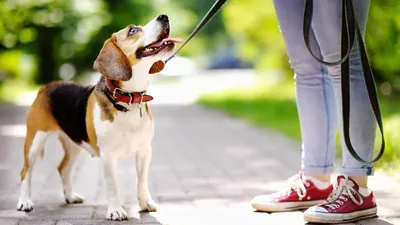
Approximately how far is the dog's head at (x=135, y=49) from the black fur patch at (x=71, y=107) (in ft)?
1.62

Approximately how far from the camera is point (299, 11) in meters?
4.78

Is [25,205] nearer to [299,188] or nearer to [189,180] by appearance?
[299,188]

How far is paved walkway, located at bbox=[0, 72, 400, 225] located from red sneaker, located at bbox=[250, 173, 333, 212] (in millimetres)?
78

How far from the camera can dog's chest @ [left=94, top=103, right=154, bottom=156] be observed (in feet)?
15.7

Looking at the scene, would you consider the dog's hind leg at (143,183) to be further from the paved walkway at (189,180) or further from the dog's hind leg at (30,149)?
the dog's hind leg at (30,149)

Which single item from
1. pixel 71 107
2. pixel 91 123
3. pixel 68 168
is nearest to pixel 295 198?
pixel 91 123

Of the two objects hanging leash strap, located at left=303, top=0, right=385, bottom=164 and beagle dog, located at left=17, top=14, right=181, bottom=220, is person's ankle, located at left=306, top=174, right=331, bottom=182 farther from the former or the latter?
beagle dog, located at left=17, top=14, right=181, bottom=220

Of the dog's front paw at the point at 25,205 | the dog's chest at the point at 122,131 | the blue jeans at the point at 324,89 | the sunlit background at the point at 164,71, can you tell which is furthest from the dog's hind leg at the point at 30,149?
the sunlit background at the point at 164,71

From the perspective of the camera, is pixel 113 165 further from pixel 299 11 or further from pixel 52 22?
pixel 52 22

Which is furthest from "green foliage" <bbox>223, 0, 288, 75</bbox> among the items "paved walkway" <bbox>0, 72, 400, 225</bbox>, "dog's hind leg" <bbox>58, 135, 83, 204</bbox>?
"dog's hind leg" <bbox>58, 135, 83, 204</bbox>

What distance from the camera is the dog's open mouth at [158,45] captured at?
4.61 m

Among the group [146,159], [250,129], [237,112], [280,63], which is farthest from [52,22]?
[146,159]

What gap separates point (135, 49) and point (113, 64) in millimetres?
161

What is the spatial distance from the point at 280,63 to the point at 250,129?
45.2 feet
